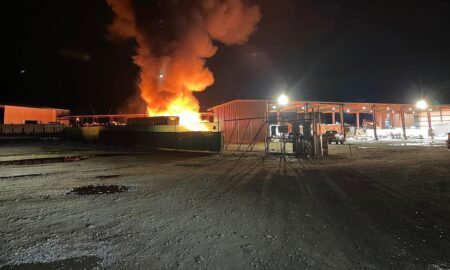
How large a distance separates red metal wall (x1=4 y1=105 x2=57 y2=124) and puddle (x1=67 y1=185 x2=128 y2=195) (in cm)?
5414

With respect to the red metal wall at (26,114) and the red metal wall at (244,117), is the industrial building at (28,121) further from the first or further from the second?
the red metal wall at (244,117)

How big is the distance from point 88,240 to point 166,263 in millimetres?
1586

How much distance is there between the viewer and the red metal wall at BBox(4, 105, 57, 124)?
49.0m

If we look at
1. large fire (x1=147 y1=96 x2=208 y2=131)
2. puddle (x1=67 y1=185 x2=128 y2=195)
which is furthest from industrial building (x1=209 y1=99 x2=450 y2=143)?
puddle (x1=67 y1=185 x2=128 y2=195)

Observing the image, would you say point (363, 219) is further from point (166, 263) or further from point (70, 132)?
point (70, 132)

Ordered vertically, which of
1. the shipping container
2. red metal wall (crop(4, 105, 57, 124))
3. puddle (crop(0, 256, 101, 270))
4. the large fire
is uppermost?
red metal wall (crop(4, 105, 57, 124))

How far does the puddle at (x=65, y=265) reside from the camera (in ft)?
11.0

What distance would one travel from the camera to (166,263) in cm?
343

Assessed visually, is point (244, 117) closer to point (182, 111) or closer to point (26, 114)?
point (182, 111)

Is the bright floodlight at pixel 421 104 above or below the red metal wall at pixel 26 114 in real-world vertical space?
below

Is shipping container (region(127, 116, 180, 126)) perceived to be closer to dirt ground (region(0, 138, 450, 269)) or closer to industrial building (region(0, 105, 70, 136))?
dirt ground (region(0, 138, 450, 269))

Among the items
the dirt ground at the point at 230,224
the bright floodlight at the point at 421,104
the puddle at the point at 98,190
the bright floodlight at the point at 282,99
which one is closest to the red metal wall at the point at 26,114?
the bright floodlight at the point at 282,99

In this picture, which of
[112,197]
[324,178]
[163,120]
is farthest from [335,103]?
[112,197]

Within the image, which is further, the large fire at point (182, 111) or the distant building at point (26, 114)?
the distant building at point (26, 114)
